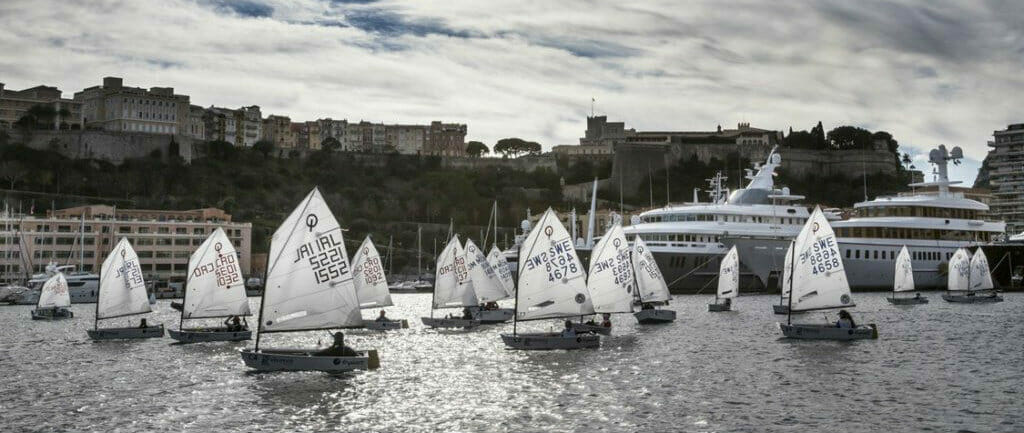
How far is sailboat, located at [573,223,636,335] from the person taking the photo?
2245 inches

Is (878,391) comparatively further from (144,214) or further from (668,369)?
(144,214)

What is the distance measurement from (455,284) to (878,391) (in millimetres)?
36014

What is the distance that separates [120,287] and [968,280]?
79.4 metres

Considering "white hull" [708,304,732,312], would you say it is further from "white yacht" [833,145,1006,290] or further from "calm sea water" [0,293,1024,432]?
"white yacht" [833,145,1006,290]

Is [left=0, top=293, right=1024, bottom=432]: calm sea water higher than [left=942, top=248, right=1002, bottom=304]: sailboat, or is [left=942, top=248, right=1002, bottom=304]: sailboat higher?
[left=942, top=248, right=1002, bottom=304]: sailboat

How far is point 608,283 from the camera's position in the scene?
57.3 meters

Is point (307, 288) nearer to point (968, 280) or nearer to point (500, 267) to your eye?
point (500, 267)

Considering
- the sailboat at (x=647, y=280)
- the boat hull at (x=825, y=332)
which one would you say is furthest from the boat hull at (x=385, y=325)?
the boat hull at (x=825, y=332)

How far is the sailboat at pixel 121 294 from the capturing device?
62000 mm

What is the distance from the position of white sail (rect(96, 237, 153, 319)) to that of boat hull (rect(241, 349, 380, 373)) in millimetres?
22919

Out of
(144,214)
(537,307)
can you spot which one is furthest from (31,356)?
(144,214)

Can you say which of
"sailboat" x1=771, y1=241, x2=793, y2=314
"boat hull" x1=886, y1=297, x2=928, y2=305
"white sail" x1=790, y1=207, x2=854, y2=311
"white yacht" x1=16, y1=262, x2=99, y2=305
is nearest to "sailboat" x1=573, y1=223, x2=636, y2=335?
"white sail" x1=790, y1=207, x2=854, y2=311

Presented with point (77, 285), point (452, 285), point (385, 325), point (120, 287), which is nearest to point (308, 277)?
point (120, 287)

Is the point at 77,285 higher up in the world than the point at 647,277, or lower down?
lower down
